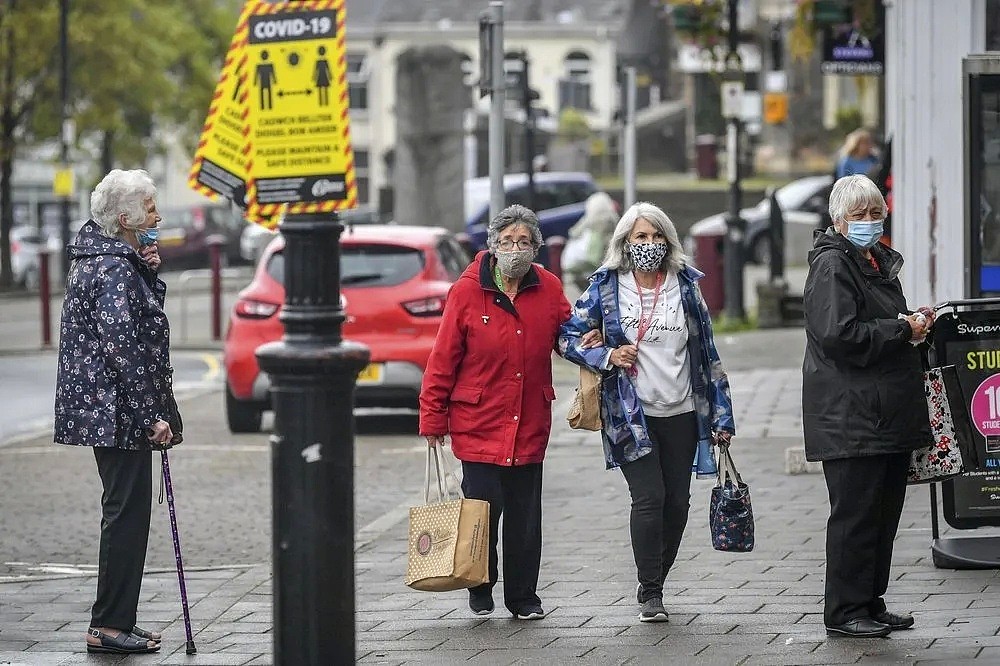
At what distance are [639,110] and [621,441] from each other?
176ft

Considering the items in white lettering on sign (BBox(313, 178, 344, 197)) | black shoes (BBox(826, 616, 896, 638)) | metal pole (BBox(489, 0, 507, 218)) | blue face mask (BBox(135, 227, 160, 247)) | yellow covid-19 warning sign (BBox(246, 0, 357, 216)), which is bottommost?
black shoes (BBox(826, 616, 896, 638))

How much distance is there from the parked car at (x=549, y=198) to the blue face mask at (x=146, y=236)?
91.6ft

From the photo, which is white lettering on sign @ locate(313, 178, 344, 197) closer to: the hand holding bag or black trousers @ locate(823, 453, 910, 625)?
Result: the hand holding bag

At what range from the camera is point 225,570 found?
905 cm

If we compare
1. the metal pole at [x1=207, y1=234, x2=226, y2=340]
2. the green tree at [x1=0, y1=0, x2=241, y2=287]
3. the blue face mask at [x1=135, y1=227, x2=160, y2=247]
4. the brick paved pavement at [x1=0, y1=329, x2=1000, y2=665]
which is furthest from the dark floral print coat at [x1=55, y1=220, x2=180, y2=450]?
the green tree at [x1=0, y1=0, x2=241, y2=287]

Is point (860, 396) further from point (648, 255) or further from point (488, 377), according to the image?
point (488, 377)

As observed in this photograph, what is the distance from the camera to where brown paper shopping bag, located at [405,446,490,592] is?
730 centimetres

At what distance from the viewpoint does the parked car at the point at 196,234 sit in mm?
46375

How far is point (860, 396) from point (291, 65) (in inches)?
105

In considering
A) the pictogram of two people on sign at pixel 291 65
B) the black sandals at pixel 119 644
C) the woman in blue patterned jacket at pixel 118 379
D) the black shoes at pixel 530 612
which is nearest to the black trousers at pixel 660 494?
the black shoes at pixel 530 612

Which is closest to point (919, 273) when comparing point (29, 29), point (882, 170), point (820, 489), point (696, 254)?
point (820, 489)

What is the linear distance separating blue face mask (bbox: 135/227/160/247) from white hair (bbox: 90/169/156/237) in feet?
0.16

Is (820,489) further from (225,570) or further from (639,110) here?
(639,110)

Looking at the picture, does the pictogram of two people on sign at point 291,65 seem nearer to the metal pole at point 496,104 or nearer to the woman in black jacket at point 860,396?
the woman in black jacket at point 860,396
